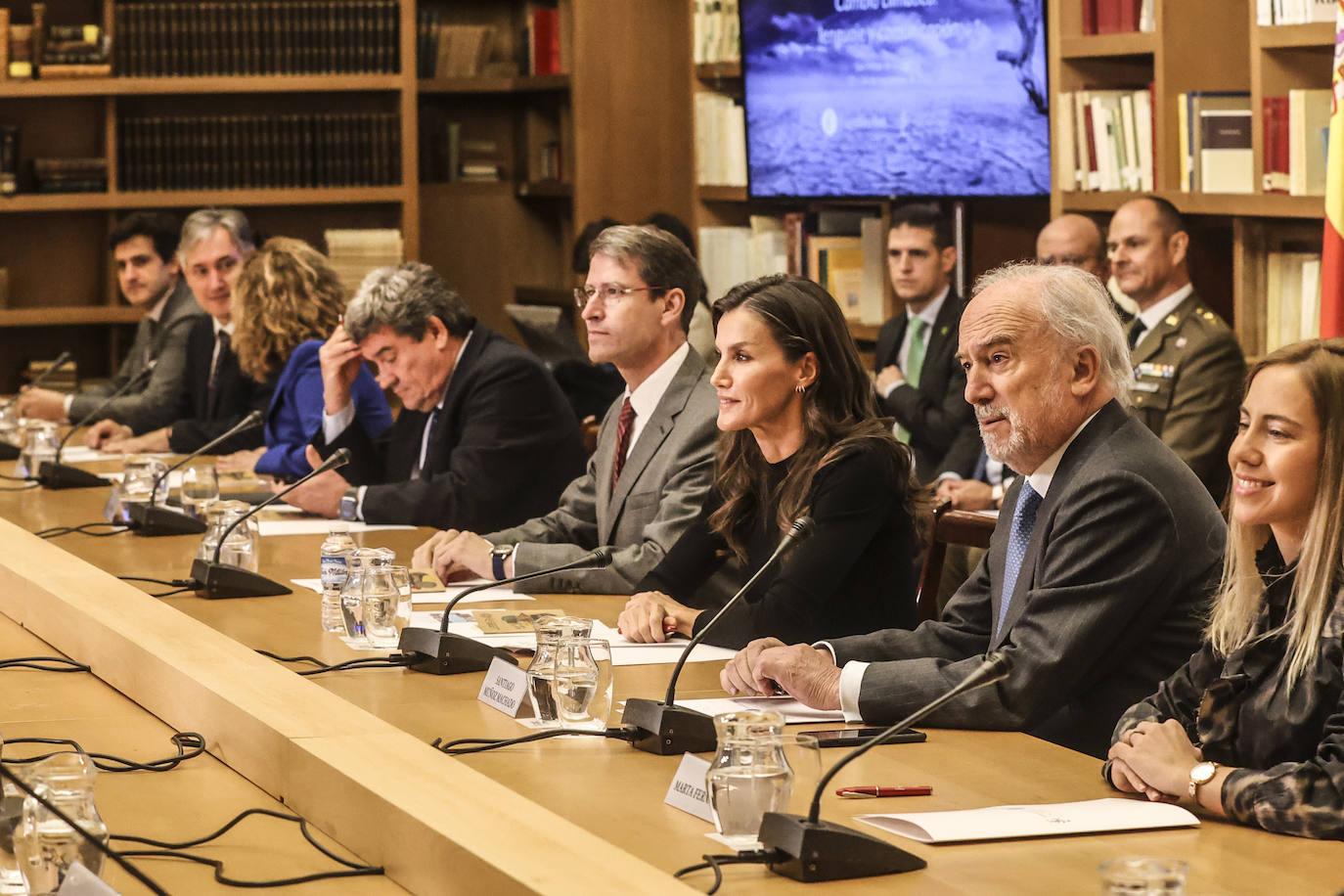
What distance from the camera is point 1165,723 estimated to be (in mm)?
2113

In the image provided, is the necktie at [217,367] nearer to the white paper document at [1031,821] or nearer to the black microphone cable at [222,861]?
the black microphone cable at [222,861]

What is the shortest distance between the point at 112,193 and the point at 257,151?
2.02 ft

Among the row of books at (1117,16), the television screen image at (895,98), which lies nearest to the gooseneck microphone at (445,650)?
the row of books at (1117,16)

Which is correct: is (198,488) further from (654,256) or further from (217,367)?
(217,367)

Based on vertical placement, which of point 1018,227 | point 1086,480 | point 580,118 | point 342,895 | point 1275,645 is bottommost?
point 342,895

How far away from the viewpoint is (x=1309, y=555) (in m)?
2.10

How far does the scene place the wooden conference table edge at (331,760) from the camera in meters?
1.70

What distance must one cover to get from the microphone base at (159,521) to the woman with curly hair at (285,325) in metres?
1.00

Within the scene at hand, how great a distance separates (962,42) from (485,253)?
3.02 metres

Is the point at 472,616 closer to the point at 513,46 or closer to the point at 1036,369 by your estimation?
the point at 1036,369

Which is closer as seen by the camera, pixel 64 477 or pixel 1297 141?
pixel 1297 141

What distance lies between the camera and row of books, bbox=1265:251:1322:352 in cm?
486

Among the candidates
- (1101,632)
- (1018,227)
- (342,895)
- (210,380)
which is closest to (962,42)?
(1018,227)

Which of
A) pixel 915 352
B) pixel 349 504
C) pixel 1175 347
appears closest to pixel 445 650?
pixel 349 504
